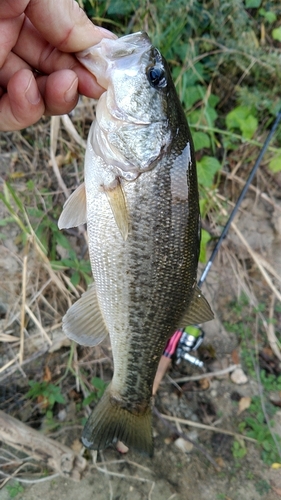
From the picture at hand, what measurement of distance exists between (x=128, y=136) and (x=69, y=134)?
1425mm

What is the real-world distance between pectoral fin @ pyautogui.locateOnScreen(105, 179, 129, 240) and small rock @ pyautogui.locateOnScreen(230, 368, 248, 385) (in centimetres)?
190

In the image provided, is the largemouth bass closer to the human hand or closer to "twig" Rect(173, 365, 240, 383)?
the human hand

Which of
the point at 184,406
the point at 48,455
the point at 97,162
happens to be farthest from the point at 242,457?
the point at 97,162

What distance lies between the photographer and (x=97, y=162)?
142 cm

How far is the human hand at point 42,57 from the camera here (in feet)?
4.58

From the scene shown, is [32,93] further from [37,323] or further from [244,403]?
[244,403]

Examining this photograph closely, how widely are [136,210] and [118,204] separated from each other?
7 centimetres

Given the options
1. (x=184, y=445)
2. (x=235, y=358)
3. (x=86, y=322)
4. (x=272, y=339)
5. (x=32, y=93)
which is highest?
(x=32, y=93)

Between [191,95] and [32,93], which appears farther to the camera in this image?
[191,95]

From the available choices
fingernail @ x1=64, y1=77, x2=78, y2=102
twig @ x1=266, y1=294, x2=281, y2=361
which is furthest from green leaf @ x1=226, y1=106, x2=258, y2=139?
fingernail @ x1=64, y1=77, x2=78, y2=102

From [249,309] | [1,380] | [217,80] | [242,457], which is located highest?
[217,80]

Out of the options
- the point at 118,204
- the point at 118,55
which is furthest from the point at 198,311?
the point at 118,55

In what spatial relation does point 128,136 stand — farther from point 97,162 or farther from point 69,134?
point 69,134

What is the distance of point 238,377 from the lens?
2.80m
